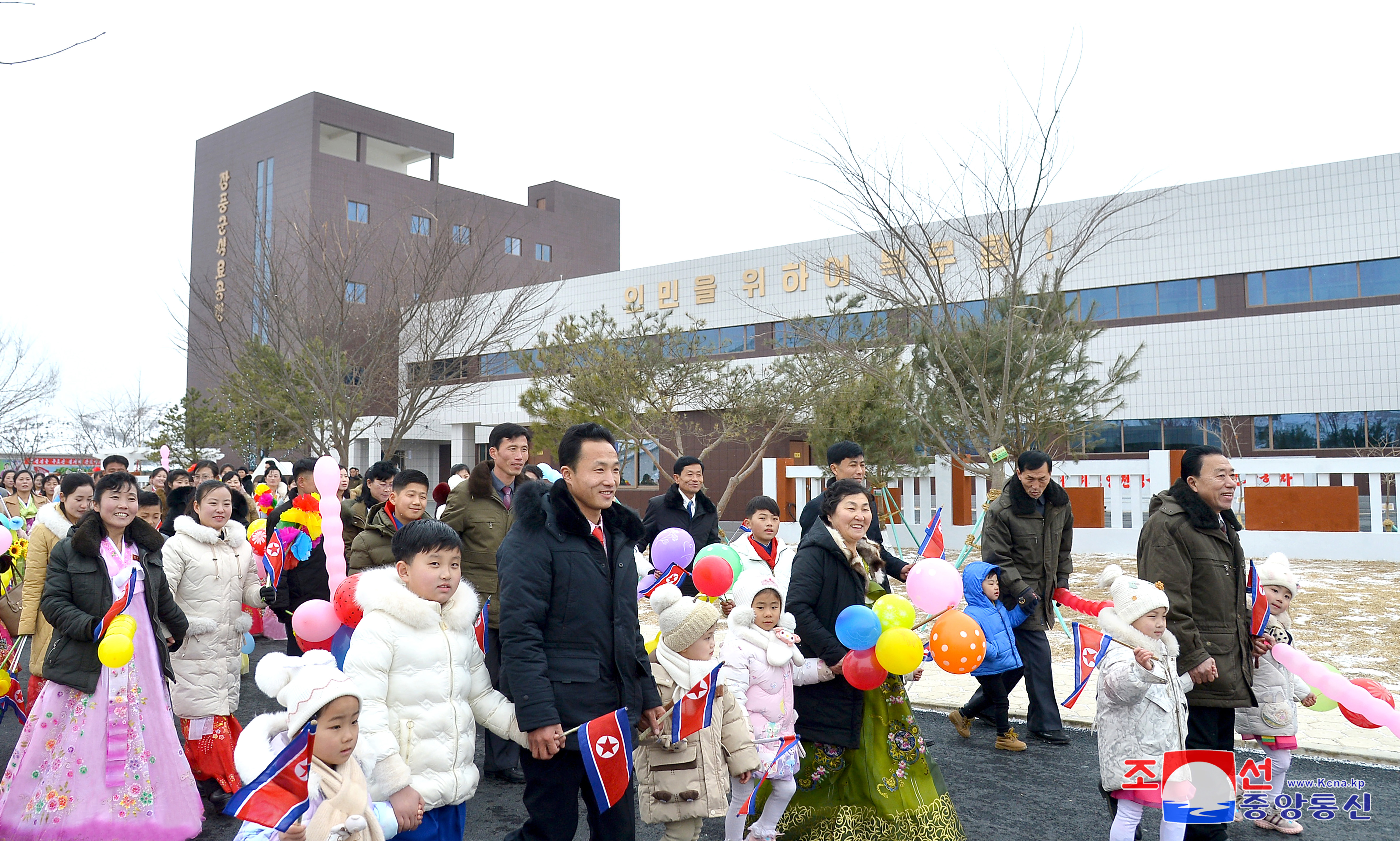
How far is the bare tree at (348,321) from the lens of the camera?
12.9m

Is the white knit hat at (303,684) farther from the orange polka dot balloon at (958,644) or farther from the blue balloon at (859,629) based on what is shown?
the orange polka dot balloon at (958,644)

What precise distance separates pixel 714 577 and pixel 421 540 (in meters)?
1.84

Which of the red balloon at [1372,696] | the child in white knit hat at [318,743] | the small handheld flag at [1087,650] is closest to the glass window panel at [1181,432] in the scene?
the red balloon at [1372,696]

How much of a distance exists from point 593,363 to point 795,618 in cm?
1311

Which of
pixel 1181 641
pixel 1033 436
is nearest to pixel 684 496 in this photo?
pixel 1181 641

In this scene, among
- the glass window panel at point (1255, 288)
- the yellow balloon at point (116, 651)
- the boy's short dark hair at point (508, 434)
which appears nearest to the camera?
the yellow balloon at point (116, 651)

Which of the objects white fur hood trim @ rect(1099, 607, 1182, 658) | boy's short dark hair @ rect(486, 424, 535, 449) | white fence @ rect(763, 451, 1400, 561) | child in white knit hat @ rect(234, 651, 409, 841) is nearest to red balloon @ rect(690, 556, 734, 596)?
boy's short dark hair @ rect(486, 424, 535, 449)

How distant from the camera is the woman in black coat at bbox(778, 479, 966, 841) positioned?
363cm

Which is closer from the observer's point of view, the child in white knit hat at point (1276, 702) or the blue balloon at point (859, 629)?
the blue balloon at point (859, 629)

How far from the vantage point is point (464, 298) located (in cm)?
1340

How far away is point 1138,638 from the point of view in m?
3.53

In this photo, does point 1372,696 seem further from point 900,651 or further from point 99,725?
point 99,725

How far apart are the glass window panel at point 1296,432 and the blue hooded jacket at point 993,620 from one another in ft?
62.4

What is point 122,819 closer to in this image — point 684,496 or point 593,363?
point 684,496
